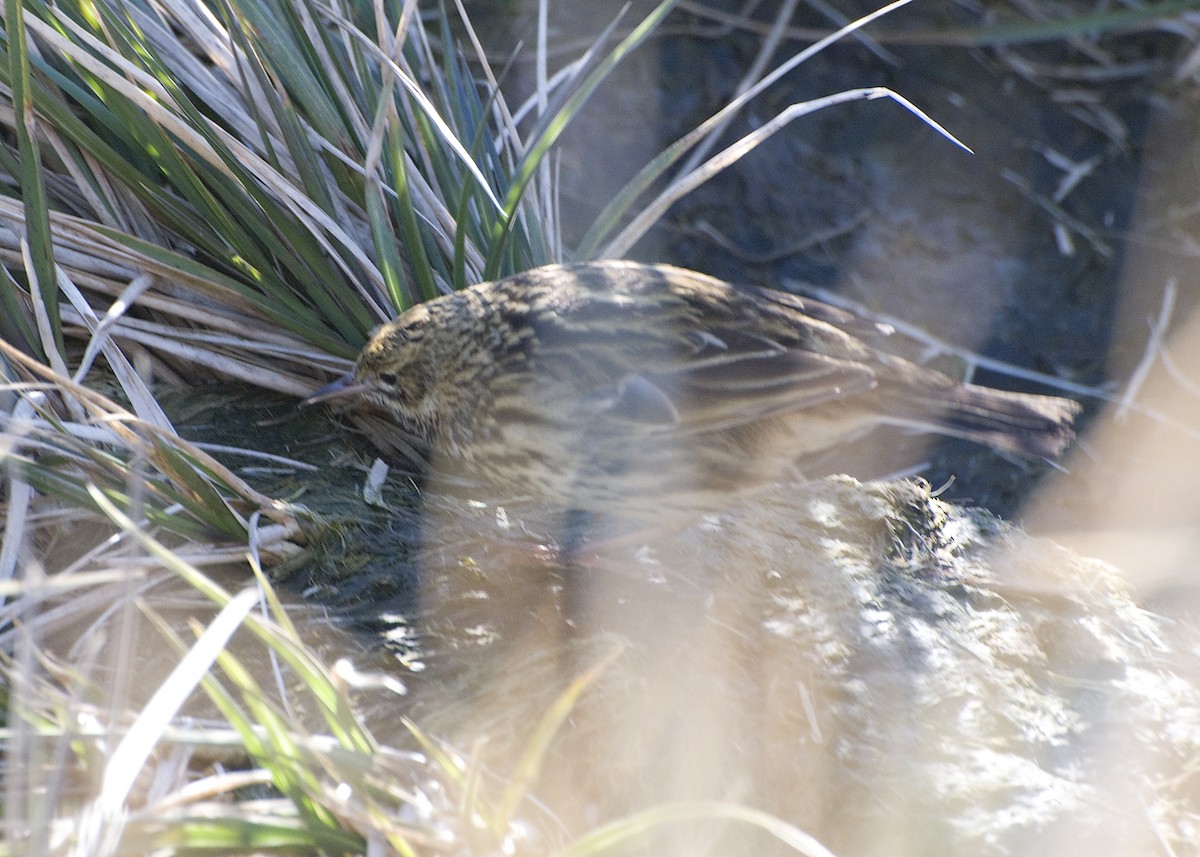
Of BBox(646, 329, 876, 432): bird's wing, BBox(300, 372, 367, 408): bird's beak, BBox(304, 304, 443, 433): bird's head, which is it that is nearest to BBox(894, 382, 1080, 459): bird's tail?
BBox(646, 329, 876, 432): bird's wing

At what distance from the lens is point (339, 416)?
3.45 metres

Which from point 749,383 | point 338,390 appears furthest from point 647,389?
point 338,390

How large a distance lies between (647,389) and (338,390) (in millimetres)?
870

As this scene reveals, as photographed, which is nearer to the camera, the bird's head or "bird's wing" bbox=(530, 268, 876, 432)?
"bird's wing" bbox=(530, 268, 876, 432)

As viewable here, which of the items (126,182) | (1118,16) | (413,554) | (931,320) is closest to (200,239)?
(126,182)

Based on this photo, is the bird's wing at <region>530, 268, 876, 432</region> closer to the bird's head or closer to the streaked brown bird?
the streaked brown bird

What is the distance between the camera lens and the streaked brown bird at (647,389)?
3115mm

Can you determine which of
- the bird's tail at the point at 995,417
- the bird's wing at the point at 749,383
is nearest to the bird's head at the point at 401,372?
the bird's wing at the point at 749,383

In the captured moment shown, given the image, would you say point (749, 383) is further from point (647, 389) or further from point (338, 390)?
point (338, 390)

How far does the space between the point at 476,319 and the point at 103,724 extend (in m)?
1.65

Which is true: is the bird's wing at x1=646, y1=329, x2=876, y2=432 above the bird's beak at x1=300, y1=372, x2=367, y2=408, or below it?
above

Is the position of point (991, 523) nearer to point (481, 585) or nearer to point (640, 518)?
point (640, 518)

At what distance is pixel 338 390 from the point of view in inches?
127

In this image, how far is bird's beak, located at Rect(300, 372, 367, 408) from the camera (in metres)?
3.20
